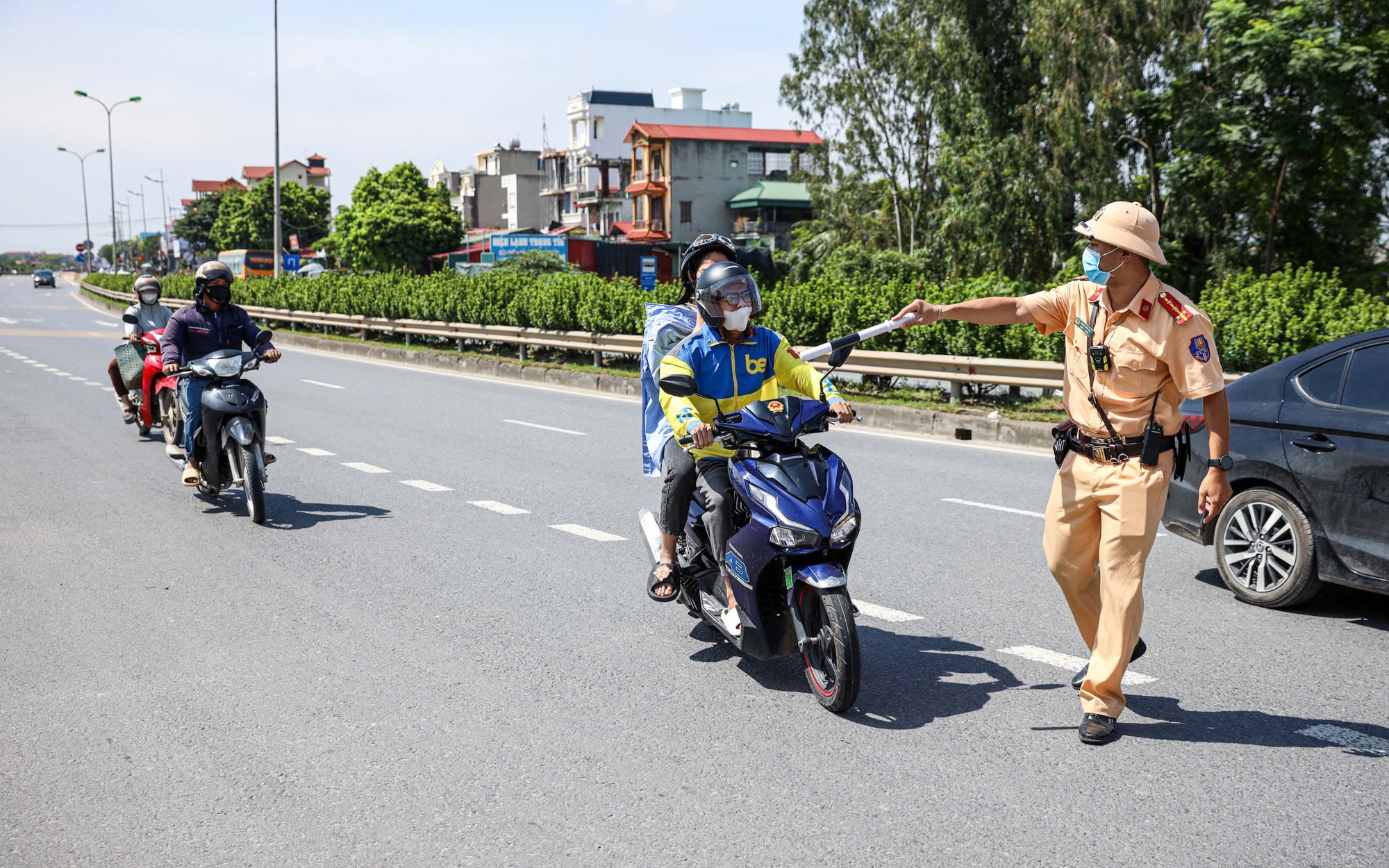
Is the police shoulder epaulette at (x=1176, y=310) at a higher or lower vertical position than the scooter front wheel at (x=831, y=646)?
higher

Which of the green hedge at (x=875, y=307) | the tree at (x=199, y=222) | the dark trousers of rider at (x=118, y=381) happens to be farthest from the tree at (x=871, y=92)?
the tree at (x=199, y=222)

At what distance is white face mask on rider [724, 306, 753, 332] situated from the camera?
16.3 feet

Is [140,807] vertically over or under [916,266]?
under

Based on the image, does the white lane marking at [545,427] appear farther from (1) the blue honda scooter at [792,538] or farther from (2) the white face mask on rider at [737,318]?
(1) the blue honda scooter at [792,538]

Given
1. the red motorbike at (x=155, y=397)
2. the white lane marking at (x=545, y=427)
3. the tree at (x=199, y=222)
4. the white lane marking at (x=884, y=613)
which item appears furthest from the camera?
the tree at (x=199, y=222)

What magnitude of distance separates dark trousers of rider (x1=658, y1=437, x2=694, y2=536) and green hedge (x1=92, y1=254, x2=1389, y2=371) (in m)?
7.73

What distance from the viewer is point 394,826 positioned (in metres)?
3.72

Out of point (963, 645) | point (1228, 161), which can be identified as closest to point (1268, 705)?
point (963, 645)

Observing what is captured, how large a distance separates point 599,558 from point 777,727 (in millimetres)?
3054

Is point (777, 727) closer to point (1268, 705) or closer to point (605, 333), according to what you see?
point (1268, 705)

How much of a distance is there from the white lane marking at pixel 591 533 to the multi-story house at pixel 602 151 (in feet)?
245

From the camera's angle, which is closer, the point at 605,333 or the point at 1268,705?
the point at 1268,705

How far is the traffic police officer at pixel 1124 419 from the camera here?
4254 millimetres

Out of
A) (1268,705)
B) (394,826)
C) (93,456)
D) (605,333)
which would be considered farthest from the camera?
(605,333)
